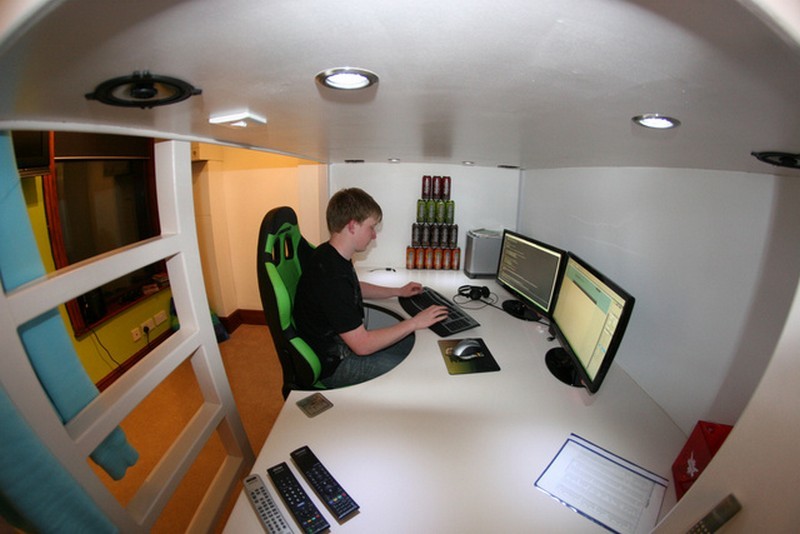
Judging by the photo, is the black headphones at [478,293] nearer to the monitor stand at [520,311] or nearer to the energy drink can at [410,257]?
the monitor stand at [520,311]

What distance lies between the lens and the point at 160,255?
99cm

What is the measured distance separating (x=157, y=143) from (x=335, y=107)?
2.27 ft

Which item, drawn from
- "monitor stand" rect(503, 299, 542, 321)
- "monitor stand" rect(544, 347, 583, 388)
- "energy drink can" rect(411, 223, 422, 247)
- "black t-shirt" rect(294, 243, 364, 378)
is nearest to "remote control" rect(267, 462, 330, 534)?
"black t-shirt" rect(294, 243, 364, 378)

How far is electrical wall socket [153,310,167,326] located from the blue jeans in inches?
91.7

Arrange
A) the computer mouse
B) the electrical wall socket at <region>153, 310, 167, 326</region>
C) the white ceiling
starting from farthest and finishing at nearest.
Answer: the electrical wall socket at <region>153, 310, 167, 326</region> → the computer mouse → the white ceiling

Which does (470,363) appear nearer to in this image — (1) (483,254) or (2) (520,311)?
(2) (520,311)

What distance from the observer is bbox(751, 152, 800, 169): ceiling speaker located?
65 cm

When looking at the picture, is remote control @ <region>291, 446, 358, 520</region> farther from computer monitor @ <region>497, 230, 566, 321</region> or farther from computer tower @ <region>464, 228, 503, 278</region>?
computer tower @ <region>464, 228, 503, 278</region>

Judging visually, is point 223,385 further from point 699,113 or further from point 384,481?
point 699,113

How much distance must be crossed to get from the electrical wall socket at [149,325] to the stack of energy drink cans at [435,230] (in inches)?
91.4

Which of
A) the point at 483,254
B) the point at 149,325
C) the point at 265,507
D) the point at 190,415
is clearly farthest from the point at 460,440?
the point at 149,325

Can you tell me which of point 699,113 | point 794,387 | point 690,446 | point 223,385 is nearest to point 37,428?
point 223,385

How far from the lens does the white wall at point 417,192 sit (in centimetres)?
263

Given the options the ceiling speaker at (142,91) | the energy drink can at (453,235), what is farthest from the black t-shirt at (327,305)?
the energy drink can at (453,235)
